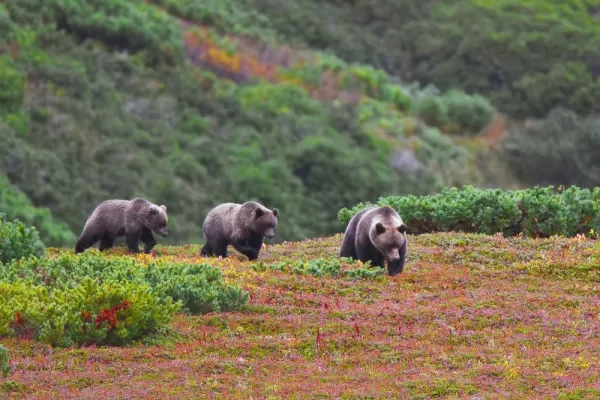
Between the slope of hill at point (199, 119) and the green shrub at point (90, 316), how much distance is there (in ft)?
91.3

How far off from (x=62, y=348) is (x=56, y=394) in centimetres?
156

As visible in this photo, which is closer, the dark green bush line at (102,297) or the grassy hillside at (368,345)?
the grassy hillside at (368,345)

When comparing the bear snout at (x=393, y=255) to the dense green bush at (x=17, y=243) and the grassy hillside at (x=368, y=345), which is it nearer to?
the grassy hillside at (x=368, y=345)

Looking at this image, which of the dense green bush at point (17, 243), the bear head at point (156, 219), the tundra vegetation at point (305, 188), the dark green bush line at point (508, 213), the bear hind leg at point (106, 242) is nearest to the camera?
the tundra vegetation at point (305, 188)

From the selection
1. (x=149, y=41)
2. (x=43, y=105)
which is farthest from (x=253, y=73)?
(x=43, y=105)

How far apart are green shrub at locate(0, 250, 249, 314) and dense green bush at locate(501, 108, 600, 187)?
42.2 metres

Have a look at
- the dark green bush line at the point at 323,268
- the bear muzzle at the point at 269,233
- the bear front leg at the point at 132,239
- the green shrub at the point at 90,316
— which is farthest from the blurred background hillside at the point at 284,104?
the green shrub at the point at 90,316

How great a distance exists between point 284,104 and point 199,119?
18.9 ft

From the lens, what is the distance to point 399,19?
70.2 metres

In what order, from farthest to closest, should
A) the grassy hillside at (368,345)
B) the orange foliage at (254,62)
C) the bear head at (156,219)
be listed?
the orange foliage at (254,62)
the bear head at (156,219)
the grassy hillside at (368,345)

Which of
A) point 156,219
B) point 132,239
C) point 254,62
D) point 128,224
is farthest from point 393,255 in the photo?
point 254,62

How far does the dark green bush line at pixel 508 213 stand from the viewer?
796 inches

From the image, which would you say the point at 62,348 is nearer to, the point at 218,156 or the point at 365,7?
the point at 218,156

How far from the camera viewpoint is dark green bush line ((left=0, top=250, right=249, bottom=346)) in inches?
471
